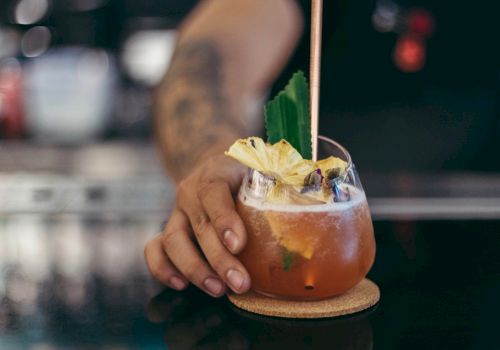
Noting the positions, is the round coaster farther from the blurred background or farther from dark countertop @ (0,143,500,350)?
the blurred background

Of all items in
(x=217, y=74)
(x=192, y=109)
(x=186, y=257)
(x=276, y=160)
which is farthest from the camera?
(x=217, y=74)

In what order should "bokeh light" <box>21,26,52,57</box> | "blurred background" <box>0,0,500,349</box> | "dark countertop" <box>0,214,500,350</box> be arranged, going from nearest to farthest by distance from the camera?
"dark countertop" <box>0,214,500,350</box> < "blurred background" <box>0,0,500,349</box> < "bokeh light" <box>21,26,52,57</box>

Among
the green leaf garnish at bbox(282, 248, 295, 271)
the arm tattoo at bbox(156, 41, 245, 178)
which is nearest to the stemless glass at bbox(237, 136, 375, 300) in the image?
the green leaf garnish at bbox(282, 248, 295, 271)

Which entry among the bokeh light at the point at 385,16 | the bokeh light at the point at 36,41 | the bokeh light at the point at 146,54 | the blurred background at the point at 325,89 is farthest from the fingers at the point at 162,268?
the bokeh light at the point at 36,41

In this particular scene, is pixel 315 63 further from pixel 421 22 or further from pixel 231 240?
pixel 421 22

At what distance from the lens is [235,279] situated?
856 mm

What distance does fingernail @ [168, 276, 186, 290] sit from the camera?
3.09 feet

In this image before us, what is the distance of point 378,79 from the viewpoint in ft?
10.1

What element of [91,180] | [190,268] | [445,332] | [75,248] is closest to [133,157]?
[91,180]

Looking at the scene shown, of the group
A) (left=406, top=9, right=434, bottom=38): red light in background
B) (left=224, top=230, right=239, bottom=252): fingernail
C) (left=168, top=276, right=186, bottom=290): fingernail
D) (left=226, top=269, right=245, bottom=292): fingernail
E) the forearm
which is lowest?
(left=406, top=9, right=434, bottom=38): red light in background

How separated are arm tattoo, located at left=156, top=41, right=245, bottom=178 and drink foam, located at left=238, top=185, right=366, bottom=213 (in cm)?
46

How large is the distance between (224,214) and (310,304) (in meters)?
0.15

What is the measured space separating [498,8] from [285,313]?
251cm

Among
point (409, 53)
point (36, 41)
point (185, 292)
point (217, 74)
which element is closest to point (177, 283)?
point (185, 292)
